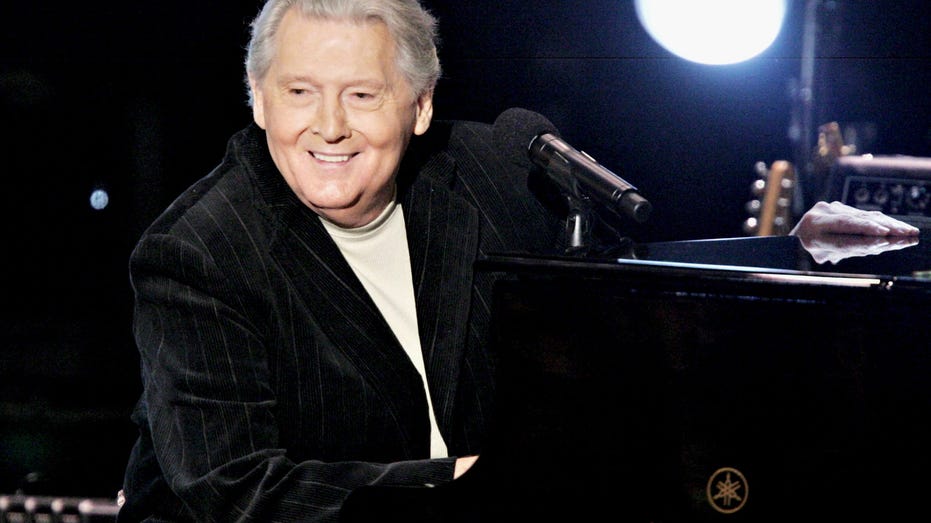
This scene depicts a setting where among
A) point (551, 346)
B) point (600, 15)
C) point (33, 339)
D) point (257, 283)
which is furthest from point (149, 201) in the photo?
point (551, 346)

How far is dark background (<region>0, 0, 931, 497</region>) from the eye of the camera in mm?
3631

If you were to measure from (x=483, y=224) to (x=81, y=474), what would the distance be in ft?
7.93

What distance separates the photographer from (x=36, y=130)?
3.62 metres

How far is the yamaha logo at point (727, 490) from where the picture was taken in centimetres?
132

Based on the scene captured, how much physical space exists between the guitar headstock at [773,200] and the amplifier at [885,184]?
182 millimetres

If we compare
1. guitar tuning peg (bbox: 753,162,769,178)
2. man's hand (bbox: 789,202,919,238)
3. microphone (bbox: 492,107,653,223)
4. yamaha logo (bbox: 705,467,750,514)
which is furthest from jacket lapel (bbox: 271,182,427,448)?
guitar tuning peg (bbox: 753,162,769,178)

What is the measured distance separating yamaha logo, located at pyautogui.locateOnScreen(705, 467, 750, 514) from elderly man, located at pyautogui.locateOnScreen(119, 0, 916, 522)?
45 centimetres

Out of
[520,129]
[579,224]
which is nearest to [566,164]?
[579,224]

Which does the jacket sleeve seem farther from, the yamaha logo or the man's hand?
the man's hand

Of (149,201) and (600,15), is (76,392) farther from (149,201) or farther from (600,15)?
(600,15)

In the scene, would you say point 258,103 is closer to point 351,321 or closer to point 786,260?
point 351,321

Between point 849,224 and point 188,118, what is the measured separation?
228 centimetres

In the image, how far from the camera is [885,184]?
3777mm

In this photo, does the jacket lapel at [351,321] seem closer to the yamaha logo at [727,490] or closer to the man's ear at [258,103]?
the man's ear at [258,103]
